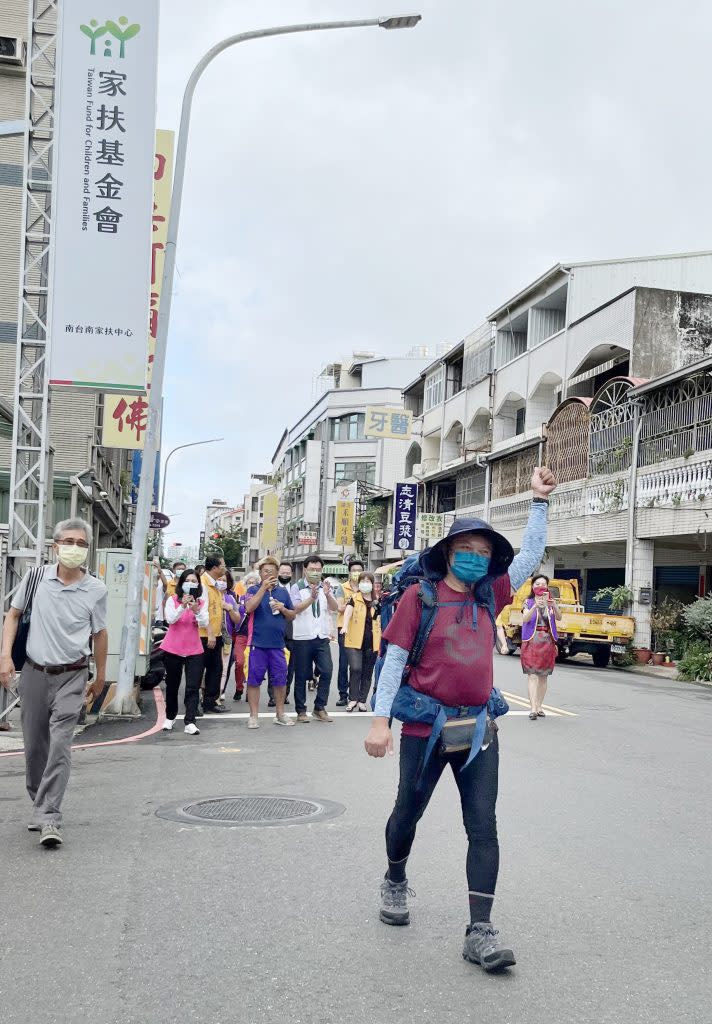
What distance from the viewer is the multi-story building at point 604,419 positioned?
26.3m

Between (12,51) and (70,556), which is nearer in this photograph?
(70,556)

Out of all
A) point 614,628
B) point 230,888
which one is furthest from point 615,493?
point 230,888

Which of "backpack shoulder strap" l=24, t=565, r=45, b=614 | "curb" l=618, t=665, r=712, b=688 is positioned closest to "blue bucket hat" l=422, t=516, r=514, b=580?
"backpack shoulder strap" l=24, t=565, r=45, b=614

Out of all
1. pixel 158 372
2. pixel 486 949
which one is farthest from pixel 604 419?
pixel 486 949

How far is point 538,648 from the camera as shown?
43.3 feet

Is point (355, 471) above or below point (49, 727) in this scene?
above

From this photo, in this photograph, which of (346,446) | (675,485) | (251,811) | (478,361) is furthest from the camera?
(346,446)

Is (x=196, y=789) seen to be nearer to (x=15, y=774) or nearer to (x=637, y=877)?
(x=15, y=774)

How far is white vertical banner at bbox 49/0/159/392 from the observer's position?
536 inches

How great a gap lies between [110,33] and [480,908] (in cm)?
1320

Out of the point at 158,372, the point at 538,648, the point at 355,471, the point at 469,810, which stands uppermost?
the point at 355,471

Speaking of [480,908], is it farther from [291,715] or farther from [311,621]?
[291,715]

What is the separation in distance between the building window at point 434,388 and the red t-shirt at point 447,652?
4709cm

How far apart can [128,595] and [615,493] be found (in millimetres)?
18799
